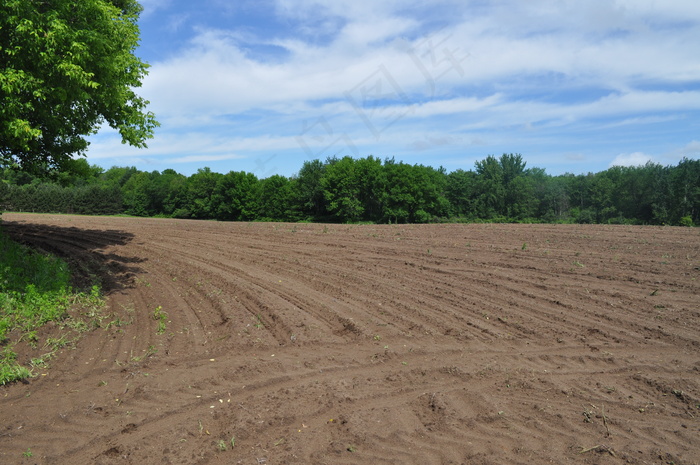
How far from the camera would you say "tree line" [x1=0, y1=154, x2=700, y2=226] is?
4741cm

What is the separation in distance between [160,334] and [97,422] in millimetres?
2643

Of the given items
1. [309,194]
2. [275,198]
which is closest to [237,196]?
[275,198]

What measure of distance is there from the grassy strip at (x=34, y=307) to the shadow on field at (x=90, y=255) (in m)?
0.74

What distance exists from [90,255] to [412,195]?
127 ft

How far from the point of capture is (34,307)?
7266 mm

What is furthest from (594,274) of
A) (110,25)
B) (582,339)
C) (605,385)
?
(110,25)

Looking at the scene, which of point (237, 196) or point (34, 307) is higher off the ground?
point (237, 196)

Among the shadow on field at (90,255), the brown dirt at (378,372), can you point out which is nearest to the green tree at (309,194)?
the shadow on field at (90,255)

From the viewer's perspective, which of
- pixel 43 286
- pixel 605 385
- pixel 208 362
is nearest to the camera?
pixel 605 385

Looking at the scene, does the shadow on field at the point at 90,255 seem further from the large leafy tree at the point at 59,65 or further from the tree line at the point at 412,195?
the tree line at the point at 412,195

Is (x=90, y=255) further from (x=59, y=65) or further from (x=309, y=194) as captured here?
(x=309, y=194)

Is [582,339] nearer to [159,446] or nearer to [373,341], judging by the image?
[373,341]

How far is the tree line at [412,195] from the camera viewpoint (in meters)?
47.4

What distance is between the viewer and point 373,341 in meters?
6.77
